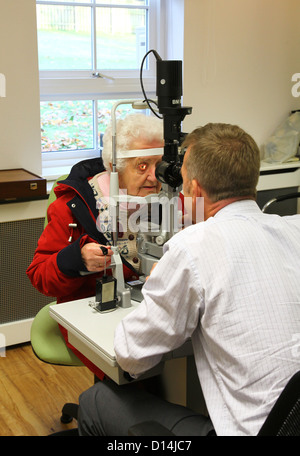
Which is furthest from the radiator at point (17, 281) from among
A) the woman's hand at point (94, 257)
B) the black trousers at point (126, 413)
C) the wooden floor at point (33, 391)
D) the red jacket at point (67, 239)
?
the black trousers at point (126, 413)

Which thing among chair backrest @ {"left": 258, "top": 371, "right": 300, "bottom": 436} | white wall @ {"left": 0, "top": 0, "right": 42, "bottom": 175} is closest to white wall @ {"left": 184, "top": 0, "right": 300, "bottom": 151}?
white wall @ {"left": 0, "top": 0, "right": 42, "bottom": 175}

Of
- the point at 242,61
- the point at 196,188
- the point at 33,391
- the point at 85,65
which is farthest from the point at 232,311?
the point at 242,61

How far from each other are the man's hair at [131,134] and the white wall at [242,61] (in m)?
1.43

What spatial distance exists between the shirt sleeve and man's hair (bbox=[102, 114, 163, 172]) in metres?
0.71

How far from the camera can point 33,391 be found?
2578 mm

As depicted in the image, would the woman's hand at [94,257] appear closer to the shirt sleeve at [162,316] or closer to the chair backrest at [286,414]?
the shirt sleeve at [162,316]

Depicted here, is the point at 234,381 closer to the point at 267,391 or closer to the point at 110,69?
the point at 267,391

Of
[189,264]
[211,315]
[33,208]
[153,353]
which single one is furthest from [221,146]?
[33,208]

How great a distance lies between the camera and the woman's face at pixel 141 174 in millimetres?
1997

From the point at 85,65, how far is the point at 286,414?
2.63m

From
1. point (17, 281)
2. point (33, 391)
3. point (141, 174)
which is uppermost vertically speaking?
point (141, 174)

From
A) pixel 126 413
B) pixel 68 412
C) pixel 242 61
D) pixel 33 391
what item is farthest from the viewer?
pixel 242 61

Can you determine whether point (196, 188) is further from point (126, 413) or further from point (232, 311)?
point (126, 413)

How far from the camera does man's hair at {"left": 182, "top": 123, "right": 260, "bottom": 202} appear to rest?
1338 millimetres
